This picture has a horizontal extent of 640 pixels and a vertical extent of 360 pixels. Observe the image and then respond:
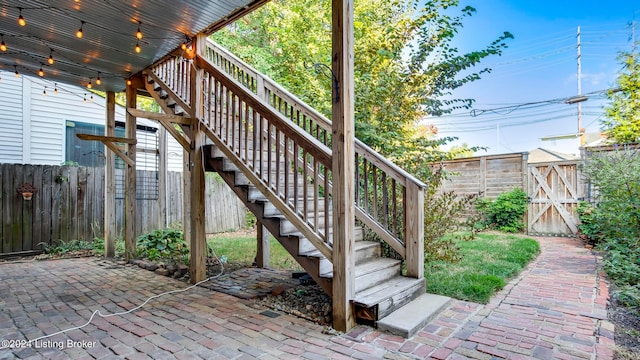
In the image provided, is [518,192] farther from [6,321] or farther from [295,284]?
[6,321]

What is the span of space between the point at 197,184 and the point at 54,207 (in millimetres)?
3776

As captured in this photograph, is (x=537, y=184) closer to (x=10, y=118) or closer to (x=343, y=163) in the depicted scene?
(x=343, y=163)

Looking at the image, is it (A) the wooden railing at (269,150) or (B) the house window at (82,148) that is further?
(B) the house window at (82,148)

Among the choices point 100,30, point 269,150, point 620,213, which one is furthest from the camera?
Result: point 620,213

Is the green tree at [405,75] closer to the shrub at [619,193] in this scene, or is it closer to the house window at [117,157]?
the shrub at [619,193]

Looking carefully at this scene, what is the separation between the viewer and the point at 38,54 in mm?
4395

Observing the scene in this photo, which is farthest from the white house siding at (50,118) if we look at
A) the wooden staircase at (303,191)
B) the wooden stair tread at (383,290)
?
the wooden stair tread at (383,290)

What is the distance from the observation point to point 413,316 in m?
2.60

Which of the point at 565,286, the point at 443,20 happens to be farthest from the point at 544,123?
the point at 565,286

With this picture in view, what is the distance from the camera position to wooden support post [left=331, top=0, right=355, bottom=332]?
2500 millimetres

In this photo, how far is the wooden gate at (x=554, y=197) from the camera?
6.73 metres

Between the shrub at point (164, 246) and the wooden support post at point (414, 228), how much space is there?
11.5 feet

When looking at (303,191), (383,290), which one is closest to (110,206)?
(303,191)

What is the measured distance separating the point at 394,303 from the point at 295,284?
1312 mm
